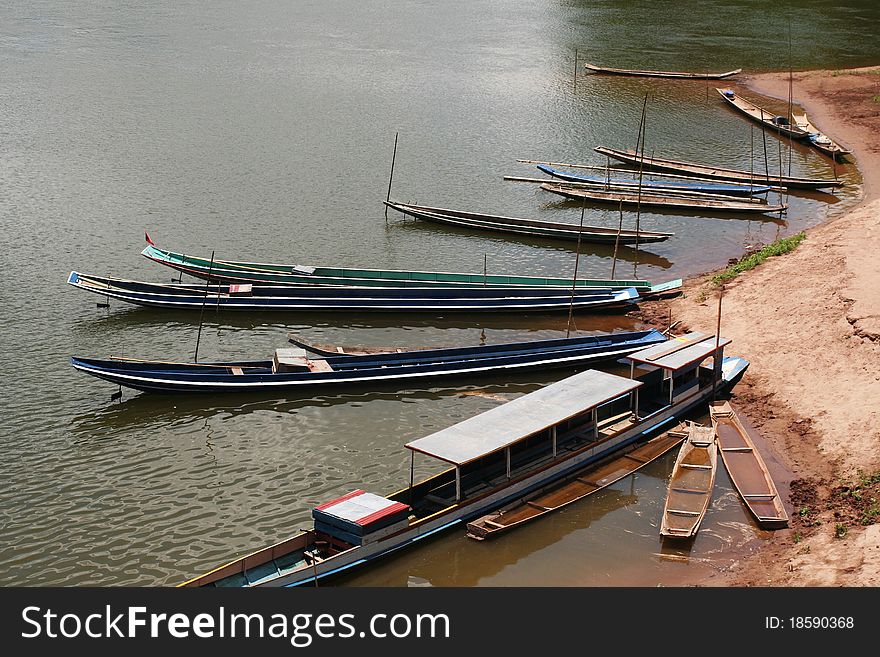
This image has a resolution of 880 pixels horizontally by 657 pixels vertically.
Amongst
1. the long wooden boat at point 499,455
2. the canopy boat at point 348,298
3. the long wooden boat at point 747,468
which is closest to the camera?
the long wooden boat at point 499,455

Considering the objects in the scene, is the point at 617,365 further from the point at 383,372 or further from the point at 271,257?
the point at 271,257

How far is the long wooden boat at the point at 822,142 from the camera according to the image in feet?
181

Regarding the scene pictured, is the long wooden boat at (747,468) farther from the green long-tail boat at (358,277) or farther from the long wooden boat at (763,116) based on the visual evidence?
the long wooden boat at (763,116)

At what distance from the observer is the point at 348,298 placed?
35.3m

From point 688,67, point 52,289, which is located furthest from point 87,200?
point 688,67

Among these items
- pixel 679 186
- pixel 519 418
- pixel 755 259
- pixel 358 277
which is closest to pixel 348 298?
pixel 358 277

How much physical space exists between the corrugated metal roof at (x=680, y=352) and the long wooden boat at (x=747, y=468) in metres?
1.61

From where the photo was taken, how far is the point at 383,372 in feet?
97.0

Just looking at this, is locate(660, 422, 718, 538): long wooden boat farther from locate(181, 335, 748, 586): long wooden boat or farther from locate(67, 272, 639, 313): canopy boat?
locate(67, 272, 639, 313): canopy boat

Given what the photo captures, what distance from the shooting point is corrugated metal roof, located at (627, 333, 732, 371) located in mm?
26594

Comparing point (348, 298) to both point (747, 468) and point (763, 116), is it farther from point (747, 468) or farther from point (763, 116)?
point (763, 116)

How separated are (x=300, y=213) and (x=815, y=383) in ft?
85.0

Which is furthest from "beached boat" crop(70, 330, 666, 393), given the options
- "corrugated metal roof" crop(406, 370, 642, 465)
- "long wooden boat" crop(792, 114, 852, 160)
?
"long wooden boat" crop(792, 114, 852, 160)

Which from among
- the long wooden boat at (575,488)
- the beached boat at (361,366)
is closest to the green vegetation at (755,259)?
the beached boat at (361,366)
